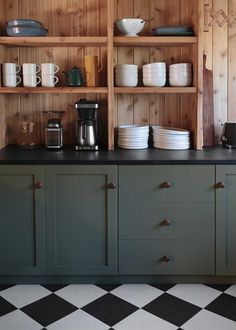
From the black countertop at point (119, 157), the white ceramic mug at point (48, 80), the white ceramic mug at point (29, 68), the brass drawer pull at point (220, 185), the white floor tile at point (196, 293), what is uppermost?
the white ceramic mug at point (29, 68)

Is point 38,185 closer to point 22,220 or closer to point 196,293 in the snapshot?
point 22,220

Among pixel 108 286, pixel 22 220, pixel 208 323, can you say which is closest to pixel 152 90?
pixel 22 220

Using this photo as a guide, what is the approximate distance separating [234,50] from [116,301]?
6.42 feet

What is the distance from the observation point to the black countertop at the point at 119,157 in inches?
110

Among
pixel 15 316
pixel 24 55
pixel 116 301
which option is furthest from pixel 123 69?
pixel 15 316

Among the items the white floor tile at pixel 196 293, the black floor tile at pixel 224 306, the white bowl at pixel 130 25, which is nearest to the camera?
the black floor tile at pixel 224 306

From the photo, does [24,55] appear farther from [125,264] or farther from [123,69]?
[125,264]

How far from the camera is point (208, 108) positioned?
3373 mm

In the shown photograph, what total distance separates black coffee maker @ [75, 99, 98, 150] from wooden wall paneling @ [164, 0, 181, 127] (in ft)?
1.90

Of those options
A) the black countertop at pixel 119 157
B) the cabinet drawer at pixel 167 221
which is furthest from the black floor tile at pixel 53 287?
the black countertop at pixel 119 157

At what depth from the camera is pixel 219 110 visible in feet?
11.3

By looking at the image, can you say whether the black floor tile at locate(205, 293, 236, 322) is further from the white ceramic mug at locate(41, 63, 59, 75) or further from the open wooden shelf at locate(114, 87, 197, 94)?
the white ceramic mug at locate(41, 63, 59, 75)

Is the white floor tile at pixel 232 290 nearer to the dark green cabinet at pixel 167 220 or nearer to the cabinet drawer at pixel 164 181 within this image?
the dark green cabinet at pixel 167 220

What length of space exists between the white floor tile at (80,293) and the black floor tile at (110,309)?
0.05 m
